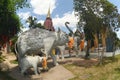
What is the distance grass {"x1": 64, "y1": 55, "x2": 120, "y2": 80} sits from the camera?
66.8 feet

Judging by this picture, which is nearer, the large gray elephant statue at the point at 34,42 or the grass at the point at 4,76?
the grass at the point at 4,76

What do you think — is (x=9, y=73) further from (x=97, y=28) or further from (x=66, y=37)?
(x=97, y=28)

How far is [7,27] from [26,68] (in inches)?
190

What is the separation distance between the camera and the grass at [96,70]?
66.8 ft

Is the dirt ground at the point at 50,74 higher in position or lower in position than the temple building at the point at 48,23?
lower

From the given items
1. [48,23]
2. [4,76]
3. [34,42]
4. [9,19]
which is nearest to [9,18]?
[9,19]

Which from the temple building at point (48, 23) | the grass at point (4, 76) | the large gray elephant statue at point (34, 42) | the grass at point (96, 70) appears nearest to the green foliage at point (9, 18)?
the large gray elephant statue at point (34, 42)

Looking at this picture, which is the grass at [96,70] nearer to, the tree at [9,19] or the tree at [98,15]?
the tree at [98,15]

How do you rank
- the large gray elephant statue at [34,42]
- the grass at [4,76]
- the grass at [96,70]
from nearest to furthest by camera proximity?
the grass at [96,70] → the grass at [4,76] → the large gray elephant statue at [34,42]

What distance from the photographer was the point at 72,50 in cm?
2986

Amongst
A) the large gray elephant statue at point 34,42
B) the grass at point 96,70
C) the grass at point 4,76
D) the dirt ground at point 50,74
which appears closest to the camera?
the grass at point 96,70

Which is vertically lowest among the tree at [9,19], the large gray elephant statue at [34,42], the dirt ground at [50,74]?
the dirt ground at [50,74]

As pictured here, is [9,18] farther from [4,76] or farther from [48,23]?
[48,23]

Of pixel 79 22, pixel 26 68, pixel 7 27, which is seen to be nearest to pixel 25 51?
pixel 26 68
